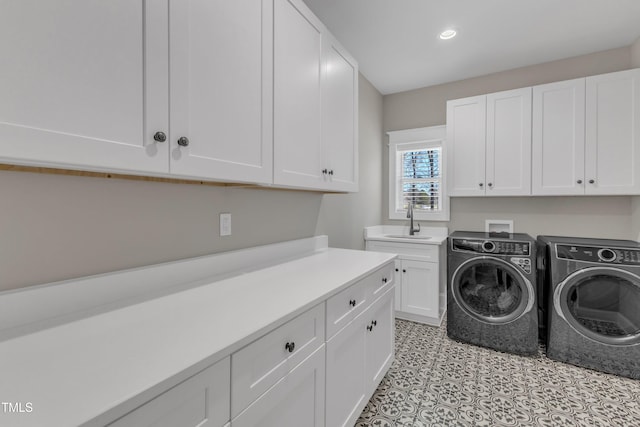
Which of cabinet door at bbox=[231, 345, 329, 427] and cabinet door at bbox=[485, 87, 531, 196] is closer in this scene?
cabinet door at bbox=[231, 345, 329, 427]

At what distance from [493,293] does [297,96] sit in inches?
90.6

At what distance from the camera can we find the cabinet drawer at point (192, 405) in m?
0.55

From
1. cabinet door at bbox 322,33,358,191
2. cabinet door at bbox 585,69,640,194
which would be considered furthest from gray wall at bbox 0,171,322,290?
cabinet door at bbox 585,69,640,194

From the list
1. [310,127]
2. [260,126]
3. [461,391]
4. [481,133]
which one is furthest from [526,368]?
[260,126]

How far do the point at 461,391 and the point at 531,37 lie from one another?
292cm

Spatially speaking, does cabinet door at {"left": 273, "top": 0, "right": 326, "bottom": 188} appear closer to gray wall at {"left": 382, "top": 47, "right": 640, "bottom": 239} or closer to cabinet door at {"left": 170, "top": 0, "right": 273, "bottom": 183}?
cabinet door at {"left": 170, "top": 0, "right": 273, "bottom": 183}

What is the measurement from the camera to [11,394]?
0.52 metres

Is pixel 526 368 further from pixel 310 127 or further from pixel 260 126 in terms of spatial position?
pixel 260 126

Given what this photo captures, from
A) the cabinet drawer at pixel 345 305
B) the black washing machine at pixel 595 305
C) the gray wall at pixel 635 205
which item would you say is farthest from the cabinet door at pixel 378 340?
the gray wall at pixel 635 205

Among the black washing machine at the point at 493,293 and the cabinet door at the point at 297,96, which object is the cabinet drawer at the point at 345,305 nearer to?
the cabinet door at the point at 297,96

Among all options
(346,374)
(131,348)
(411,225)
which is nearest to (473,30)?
(411,225)

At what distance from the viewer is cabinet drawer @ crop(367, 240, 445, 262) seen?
2.84 m

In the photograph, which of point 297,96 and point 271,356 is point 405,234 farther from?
point 271,356

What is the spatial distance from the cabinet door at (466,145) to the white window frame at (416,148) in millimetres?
254
